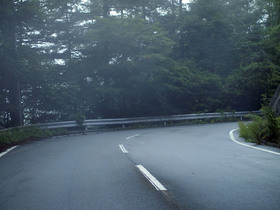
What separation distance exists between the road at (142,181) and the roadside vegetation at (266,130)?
7.12ft

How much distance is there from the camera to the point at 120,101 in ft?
86.2

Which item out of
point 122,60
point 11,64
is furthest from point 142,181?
point 122,60

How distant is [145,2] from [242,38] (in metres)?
12.6

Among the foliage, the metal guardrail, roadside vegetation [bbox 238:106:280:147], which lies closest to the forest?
the metal guardrail

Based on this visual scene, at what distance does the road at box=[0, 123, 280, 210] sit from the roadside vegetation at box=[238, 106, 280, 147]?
2.17 metres

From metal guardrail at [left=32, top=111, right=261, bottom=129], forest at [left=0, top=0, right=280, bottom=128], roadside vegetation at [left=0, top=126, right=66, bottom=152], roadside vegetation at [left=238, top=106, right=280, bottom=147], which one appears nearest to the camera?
roadside vegetation at [left=238, top=106, right=280, bottom=147]

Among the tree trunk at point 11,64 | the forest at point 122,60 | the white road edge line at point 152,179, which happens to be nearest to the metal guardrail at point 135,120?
the forest at point 122,60

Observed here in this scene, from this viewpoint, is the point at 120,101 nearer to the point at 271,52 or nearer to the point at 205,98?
the point at 205,98

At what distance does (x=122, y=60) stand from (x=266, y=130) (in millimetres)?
14737

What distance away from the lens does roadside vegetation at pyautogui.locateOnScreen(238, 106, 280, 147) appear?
1113 cm

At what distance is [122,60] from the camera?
24344mm

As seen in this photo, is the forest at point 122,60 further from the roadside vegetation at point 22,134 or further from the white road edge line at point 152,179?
the white road edge line at point 152,179

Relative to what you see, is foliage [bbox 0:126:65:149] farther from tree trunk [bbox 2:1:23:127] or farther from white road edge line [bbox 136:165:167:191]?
white road edge line [bbox 136:165:167:191]

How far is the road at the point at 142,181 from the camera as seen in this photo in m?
4.66
